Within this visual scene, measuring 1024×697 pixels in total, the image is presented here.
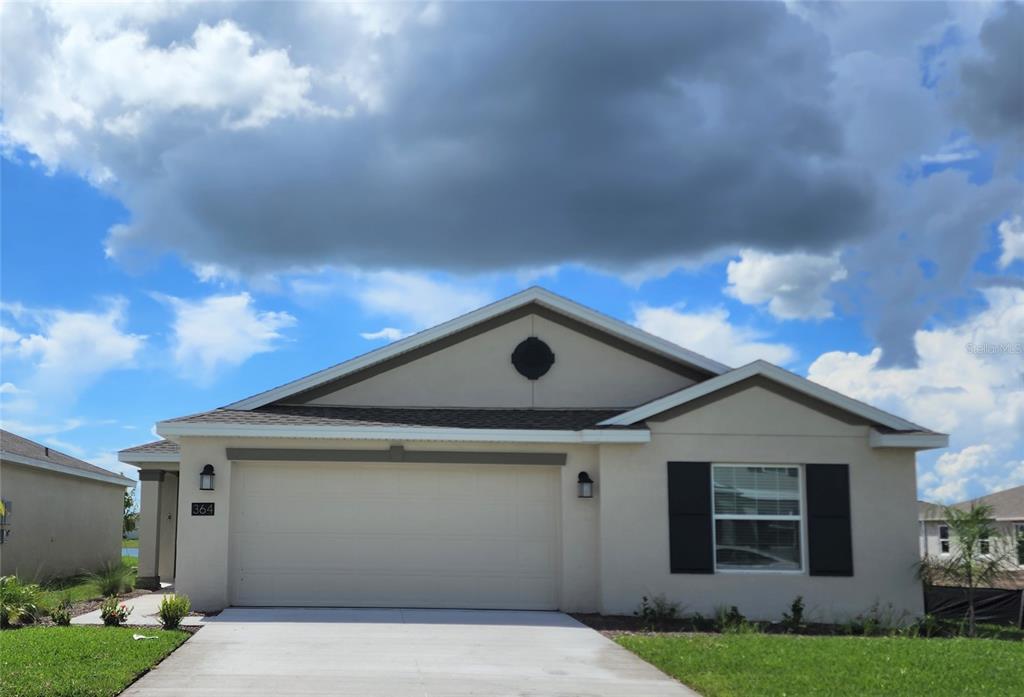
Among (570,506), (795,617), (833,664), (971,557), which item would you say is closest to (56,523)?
(570,506)

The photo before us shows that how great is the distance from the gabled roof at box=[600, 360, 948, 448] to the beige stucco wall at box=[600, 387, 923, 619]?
237 millimetres

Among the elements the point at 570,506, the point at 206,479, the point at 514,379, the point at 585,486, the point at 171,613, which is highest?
the point at 514,379

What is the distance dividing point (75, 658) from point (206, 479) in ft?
15.8

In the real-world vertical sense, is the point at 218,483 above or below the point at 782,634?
above

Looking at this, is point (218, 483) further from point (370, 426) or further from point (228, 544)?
point (370, 426)

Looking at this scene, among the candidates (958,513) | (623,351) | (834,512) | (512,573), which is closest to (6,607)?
A: (512,573)

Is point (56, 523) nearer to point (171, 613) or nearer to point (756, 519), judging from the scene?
point (171, 613)

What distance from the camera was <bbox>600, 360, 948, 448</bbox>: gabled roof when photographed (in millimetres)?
14367

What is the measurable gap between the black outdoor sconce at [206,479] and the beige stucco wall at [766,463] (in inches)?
220

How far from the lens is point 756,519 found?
14.5 metres

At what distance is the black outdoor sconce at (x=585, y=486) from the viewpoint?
14.6 m

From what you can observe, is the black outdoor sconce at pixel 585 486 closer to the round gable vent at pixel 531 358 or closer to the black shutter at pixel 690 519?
the black shutter at pixel 690 519

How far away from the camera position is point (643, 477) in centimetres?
1443

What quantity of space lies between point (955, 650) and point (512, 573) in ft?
19.7
